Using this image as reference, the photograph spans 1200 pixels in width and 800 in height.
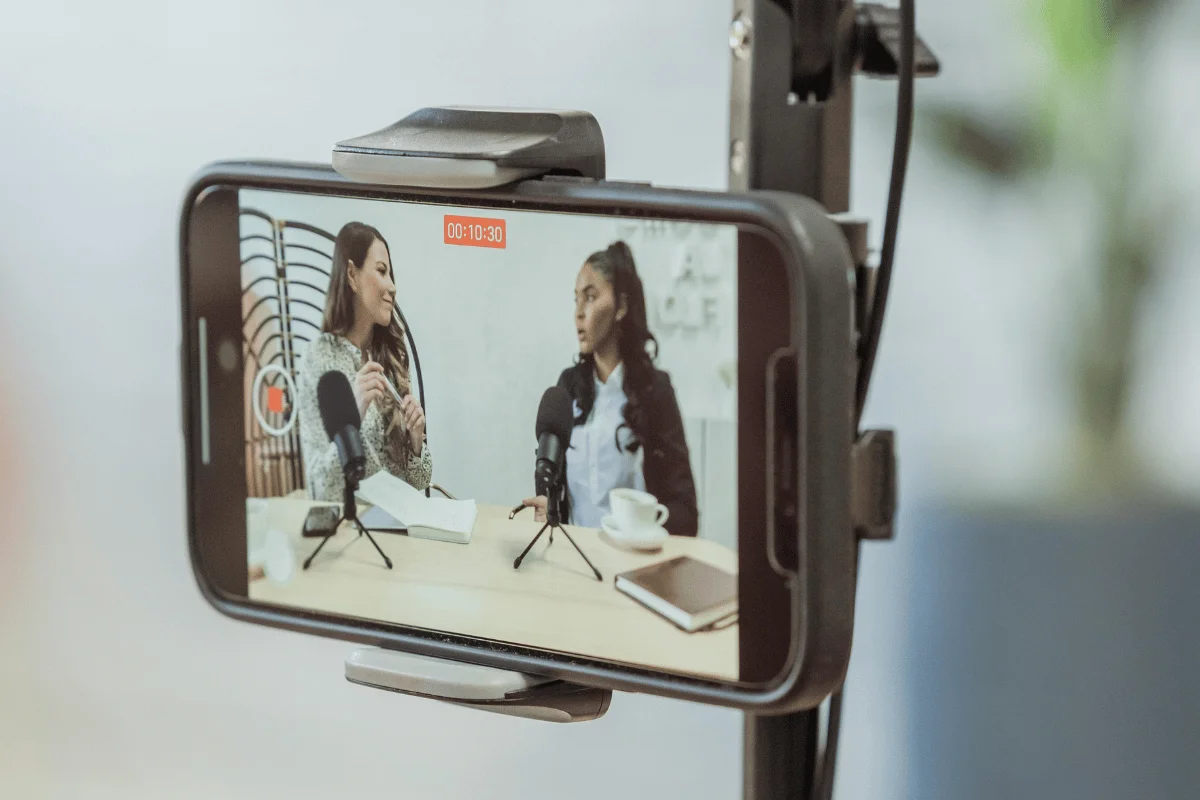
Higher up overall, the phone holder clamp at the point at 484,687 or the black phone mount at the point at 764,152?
the black phone mount at the point at 764,152

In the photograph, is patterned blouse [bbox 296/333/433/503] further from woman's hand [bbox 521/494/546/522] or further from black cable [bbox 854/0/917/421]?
black cable [bbox 854/0/917/421]

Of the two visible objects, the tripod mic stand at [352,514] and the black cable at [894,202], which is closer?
the black cable at [894,202]

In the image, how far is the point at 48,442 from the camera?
0.96 metres

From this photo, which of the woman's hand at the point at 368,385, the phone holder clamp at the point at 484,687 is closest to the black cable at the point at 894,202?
the phone holder clamp at the point at 484,687

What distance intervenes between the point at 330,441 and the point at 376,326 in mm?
62

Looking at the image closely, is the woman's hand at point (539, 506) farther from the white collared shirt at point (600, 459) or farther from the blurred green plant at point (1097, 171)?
the blurred green plant at point (1097, 171)

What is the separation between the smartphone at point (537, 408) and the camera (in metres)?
0.45

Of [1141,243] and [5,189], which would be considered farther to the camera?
[5,189]

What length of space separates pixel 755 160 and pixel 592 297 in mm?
88

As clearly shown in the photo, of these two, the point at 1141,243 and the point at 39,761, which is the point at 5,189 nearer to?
the point at 39,761

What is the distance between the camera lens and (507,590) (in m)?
0.55

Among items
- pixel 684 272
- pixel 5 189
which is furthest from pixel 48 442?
pixel 684 272

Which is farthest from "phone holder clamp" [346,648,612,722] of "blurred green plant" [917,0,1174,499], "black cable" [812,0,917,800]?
"blurred green plant" [917,0,1174,499]

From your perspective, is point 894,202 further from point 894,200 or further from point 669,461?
point 669,461
